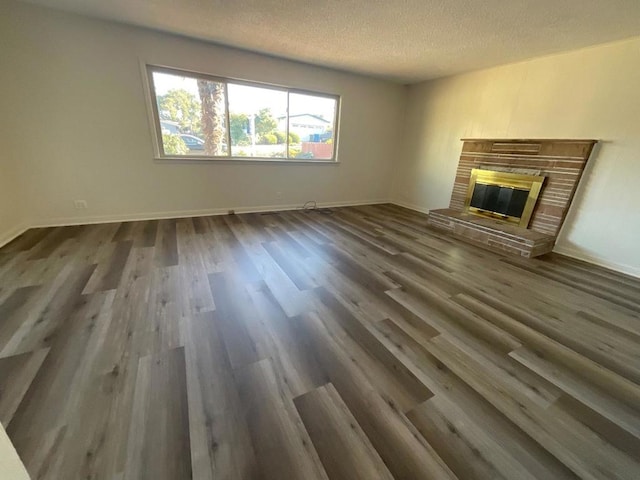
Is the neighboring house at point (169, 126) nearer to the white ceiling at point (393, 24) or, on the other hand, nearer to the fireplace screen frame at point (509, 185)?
the white ceiling at point (393, 24)

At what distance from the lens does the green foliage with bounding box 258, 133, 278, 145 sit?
14.4ft

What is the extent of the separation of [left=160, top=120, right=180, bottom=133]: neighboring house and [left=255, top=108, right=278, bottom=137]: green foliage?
1170mm

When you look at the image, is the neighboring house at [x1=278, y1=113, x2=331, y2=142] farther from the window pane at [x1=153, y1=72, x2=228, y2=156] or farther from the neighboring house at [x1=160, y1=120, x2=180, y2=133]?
the neighboring house at [x1=160, y1=120, x2=180, y2=133]

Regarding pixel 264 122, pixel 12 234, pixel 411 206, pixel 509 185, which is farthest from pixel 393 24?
pixel 12 234

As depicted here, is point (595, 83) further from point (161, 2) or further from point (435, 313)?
point (161, 2)

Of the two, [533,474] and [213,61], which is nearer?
[533,474]

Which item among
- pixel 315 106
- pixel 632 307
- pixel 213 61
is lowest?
pixel 632 307

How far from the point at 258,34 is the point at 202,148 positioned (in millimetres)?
1729

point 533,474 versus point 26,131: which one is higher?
point 26,131

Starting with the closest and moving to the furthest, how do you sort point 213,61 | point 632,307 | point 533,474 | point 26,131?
point 533,474, point 632,307, point 26,131, point 213,61

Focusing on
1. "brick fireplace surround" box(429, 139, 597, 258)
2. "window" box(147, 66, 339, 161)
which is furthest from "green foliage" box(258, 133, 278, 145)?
"brick fireplace surround" box(429, 139, 597, 258)

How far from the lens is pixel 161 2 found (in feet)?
8.41

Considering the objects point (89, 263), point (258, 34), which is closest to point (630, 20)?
point (258, 34)

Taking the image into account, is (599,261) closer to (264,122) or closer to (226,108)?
(264,122)
